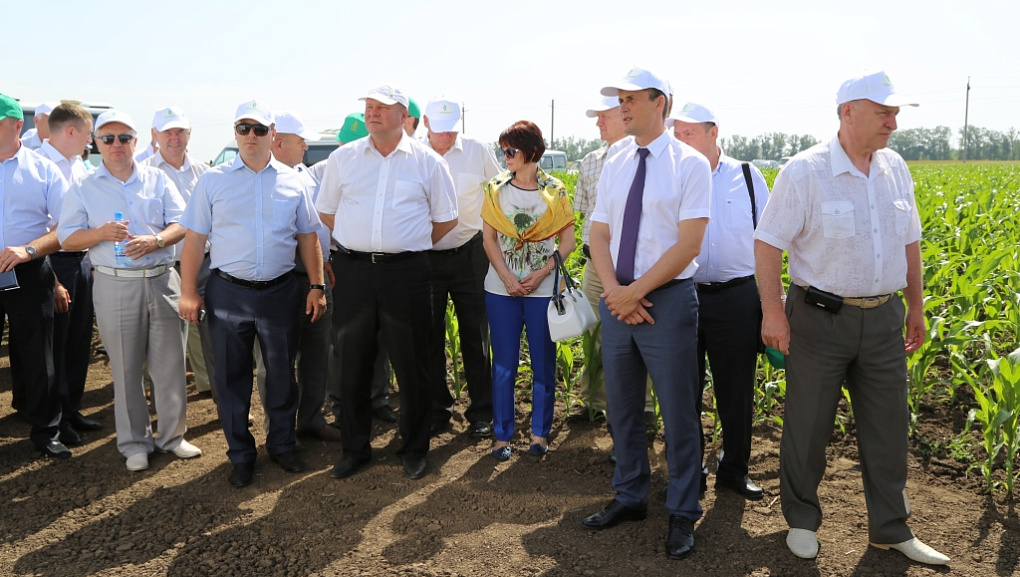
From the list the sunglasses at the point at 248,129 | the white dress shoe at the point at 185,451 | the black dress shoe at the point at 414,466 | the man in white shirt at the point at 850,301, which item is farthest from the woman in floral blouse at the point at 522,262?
the white dress shoe at the point at 185,451

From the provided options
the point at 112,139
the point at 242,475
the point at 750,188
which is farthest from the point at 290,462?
the point at 750,188

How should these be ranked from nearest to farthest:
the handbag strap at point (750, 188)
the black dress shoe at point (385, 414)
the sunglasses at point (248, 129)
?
the handbag strap at point (750, 188) < the sunglasses at point (248, 129) < the black dress shoe at point (385, 414)

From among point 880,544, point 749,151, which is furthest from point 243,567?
point 749,151

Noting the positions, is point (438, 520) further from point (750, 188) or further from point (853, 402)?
point (750, 188)

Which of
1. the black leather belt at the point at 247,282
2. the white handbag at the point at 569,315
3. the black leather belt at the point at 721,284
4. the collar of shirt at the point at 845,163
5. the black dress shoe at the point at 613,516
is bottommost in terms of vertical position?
the black dress shoe at the point at 613,516

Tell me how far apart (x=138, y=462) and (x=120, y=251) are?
3.99ft

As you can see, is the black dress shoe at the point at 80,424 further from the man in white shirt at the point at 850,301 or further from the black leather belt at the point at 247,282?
the man in white shirt at the point at 850,301

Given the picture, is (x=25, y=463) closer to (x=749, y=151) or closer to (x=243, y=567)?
(x=243, y=567)

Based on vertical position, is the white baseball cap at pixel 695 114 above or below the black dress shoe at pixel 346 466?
above

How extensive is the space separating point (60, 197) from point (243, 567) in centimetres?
281

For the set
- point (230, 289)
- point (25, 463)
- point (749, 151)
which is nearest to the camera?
point (230, 289)

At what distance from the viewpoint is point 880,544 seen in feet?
11.9

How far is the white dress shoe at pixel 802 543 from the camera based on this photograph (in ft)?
11.8

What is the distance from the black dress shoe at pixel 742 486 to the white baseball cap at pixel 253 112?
3.02 metres
